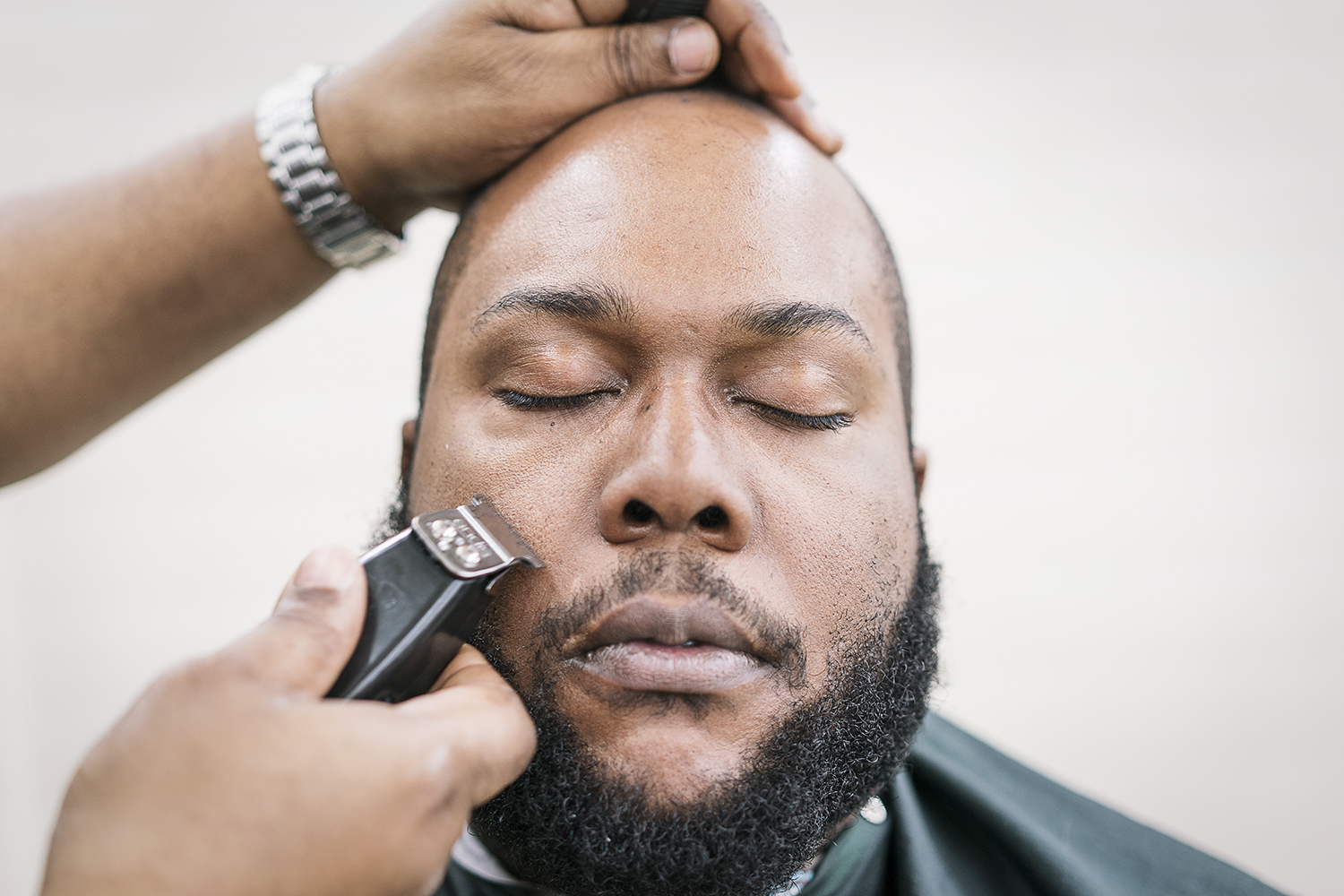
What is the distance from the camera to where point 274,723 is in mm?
729

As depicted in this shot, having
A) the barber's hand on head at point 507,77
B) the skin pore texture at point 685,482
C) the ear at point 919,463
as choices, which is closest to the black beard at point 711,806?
the skin pore texture at point 685,482

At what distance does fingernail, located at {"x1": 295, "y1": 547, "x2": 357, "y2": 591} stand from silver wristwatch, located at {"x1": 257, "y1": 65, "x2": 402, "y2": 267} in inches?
30.3

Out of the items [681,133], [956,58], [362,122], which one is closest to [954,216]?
[956,58]

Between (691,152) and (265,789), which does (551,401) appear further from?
(265,789)

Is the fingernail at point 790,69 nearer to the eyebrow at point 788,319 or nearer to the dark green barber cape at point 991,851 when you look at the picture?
the eyebrow at point 788,319

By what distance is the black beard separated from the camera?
1.00m

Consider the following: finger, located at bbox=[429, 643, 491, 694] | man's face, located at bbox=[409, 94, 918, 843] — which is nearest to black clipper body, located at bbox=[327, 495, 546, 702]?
finger, located at bbox=[429, 643, 491, 694]

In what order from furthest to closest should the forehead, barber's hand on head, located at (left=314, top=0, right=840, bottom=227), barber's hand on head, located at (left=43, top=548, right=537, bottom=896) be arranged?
barber's hand on head, located at (left=314, top=0, right=840, bottom=227), the forehead, barber's hand on head, located at (left=43, top=548, right=537, bottom=896)

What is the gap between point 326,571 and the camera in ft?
2.81

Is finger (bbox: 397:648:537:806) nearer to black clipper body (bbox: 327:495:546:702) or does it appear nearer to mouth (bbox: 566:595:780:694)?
black clipper body (bbox: 327:495:546:702)

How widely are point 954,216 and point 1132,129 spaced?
0.58 metres

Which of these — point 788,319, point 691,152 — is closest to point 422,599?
point 788,319

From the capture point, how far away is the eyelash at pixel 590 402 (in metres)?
1.18

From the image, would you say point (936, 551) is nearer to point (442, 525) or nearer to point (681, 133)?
point (681, 133)
